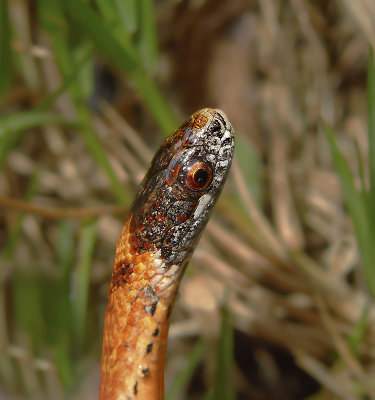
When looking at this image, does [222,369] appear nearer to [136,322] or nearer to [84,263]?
[136,322]

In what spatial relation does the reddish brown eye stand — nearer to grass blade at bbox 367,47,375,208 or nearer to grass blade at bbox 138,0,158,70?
grass blade at bbox 367,47,375,208

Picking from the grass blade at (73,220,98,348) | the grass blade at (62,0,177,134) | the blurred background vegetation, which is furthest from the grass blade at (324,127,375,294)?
the grass blade at (73,220,98,348)

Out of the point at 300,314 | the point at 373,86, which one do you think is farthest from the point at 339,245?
the point at 373,86

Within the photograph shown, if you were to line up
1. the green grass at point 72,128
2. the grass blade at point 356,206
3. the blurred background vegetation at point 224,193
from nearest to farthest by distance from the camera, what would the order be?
the grass blade at point 356,206 → the green grass at point 72,128 → the blurred background vegetation at point 224,193

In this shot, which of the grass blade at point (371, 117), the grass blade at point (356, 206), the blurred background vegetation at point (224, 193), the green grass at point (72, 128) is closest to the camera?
the grass blade at point (371, 117)

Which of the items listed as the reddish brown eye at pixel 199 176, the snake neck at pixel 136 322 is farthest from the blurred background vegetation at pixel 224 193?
the reddish brown eye at pixel 199 176

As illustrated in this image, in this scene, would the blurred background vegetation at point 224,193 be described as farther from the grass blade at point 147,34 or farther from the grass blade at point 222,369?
the grass blade at point 222,369

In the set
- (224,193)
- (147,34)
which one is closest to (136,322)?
(224,193)
